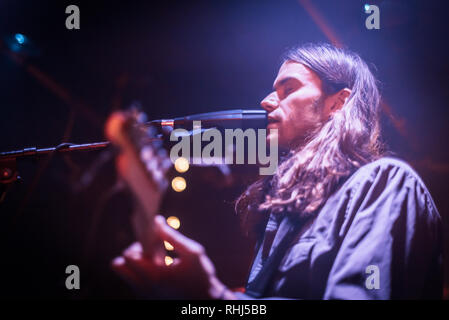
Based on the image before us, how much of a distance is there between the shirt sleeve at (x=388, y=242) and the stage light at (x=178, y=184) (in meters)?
0.83

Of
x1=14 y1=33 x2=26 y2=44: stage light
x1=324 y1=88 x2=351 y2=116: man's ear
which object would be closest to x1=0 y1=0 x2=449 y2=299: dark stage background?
x1=14 y1=33 x2=26 y2=44: stage light

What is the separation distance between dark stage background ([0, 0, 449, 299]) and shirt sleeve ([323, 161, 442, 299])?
2.07ft

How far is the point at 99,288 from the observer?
1256mm

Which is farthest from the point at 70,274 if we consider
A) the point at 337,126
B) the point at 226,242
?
the point at 337,126

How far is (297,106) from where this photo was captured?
4.74 ft

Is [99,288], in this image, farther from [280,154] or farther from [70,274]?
[280,154]

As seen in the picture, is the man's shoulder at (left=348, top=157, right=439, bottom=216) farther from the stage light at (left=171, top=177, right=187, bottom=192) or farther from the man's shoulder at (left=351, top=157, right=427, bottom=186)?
the stage light at (left=171, top=177, right=187, bottom=192)

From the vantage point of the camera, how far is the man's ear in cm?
148

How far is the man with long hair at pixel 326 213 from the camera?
3.22 feet

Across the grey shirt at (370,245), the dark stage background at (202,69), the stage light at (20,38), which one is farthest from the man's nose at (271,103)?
the stage light at (20,38)

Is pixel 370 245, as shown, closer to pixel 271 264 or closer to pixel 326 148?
pixel 271 264

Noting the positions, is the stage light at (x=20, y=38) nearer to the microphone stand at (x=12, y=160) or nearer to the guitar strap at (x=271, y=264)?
the microphone stand at (x=12, y=160)

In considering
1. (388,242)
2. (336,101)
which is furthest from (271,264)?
(336,101)

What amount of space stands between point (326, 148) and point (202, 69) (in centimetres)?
77
